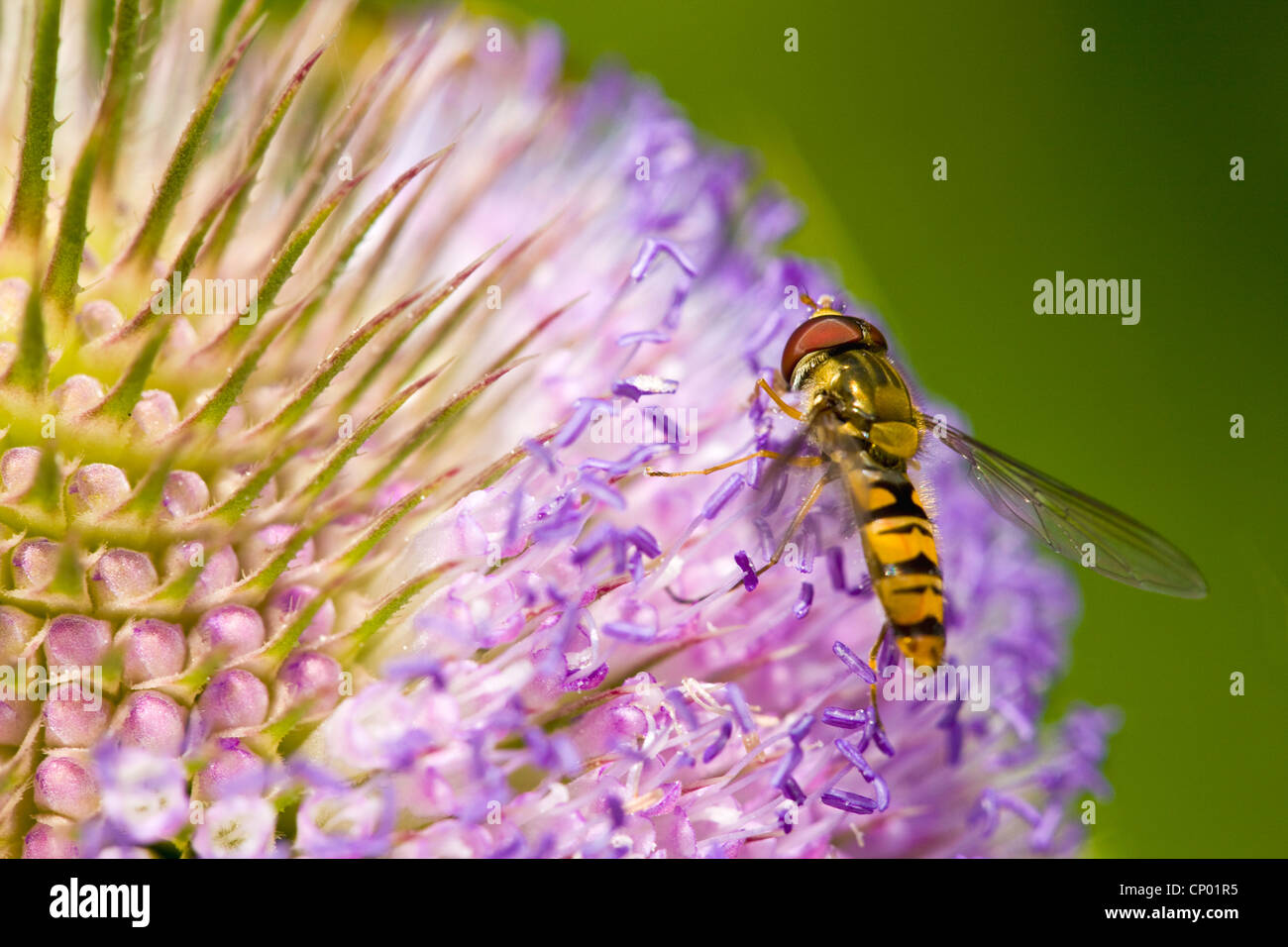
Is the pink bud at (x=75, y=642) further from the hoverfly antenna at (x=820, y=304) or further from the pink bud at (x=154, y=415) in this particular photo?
the hoverfly antenna at (x=820, y=304)

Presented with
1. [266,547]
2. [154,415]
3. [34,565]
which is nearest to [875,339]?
[266,547]

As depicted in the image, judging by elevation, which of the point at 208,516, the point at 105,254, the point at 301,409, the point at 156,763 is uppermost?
the point at 105,254

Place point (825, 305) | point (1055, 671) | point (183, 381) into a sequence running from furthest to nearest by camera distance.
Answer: point (1055, 671), point (825, 305), point (183, 381)

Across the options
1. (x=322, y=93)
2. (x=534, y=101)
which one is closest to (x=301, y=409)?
(x=322, y=93)

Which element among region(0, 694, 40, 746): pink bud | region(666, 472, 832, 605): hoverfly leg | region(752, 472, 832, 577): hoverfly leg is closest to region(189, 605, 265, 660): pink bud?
region(0, 694, 40, 746): pink bud

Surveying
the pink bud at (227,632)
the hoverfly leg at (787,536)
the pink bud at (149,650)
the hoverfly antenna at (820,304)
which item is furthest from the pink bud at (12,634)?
the hoverfly antenna at (820,304)

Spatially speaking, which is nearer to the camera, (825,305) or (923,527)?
(923,527)
